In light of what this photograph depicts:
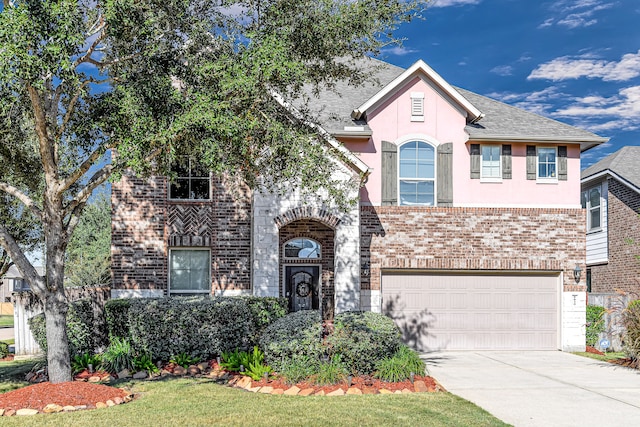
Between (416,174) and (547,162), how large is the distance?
3.82 m

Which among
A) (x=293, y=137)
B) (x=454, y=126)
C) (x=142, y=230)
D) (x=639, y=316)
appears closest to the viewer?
(x=293, y=137)

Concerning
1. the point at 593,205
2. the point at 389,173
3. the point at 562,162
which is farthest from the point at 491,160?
the point at 593,205

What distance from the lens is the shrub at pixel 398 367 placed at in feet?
38.8

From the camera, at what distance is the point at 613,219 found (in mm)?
23797

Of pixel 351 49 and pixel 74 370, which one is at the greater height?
pixel 351 49

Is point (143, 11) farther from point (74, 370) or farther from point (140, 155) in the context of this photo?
point (74, 370)

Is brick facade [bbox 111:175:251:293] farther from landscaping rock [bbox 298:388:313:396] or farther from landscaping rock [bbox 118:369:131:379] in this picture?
landscaping rock [bbox 298:388:313:396]

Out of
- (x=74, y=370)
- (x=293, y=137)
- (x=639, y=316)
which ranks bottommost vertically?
(x=74, y=370)

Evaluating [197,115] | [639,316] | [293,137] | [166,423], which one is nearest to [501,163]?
[639,316]

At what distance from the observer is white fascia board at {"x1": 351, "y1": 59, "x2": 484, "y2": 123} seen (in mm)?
18000

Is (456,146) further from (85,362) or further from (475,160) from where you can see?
(85,362)

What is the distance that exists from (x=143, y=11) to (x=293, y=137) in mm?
3035

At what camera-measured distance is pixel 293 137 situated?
10.6m

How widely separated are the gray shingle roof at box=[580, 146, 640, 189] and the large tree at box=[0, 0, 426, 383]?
49.2 feet
